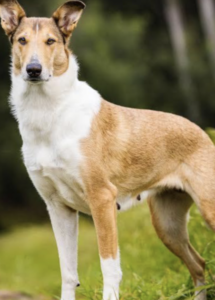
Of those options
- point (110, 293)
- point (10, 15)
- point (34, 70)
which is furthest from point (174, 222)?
point (10, 15)

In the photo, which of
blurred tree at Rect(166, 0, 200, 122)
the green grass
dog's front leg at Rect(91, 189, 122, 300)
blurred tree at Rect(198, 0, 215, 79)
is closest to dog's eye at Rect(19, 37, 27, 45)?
dog's front leg at Rect(91, 189, 122, 300)

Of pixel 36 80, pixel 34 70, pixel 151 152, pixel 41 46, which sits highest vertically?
pixel 41 46

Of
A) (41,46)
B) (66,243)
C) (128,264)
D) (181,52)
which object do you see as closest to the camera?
(41,46)

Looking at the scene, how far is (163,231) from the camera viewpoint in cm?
823

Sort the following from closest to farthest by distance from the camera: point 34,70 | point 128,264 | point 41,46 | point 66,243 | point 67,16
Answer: point 34,70 → point 41,46 → point 67,16 → point 66,243 → point 128,264

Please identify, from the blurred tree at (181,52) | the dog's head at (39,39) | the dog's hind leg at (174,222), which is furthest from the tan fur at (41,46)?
the blurred tree at (181,52)

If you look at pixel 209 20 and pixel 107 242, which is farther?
pixel 209 20

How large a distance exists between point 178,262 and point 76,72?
314 centimetres

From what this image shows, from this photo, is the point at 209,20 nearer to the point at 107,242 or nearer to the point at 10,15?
the point at 10,15

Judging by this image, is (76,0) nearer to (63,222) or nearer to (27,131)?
(27,131)

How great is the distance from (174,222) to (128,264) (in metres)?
1.44

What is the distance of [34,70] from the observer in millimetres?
6918

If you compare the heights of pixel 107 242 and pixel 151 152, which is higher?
pixel 151 152

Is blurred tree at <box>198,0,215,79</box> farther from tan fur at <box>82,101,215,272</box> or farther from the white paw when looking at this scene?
the white paw
